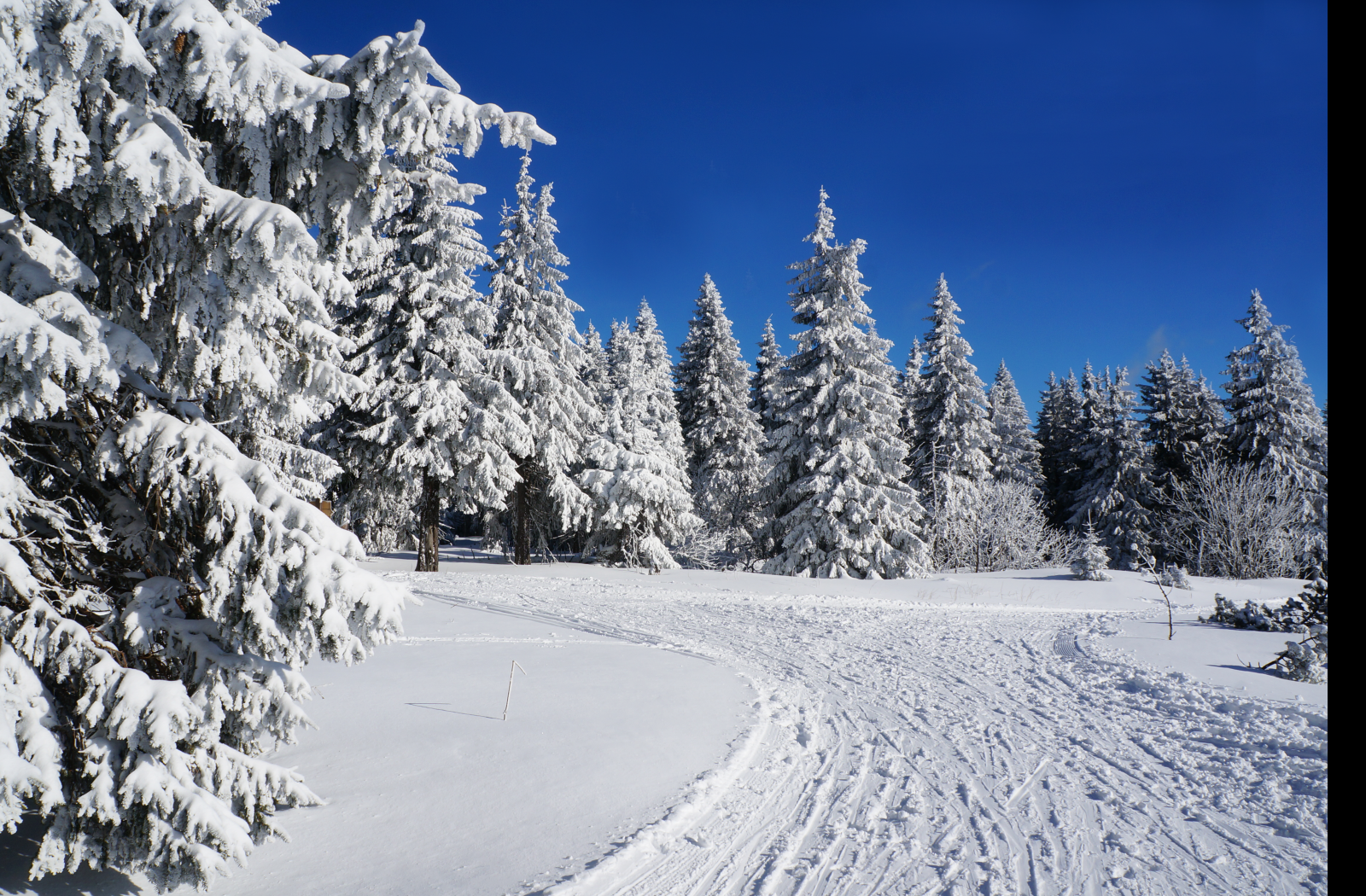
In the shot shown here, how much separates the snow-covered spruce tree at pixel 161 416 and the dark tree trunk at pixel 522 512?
1762 cm

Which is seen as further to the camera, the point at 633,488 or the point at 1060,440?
the point at 1060,440

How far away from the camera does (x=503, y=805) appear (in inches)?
183

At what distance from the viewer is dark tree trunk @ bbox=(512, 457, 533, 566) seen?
2170cm

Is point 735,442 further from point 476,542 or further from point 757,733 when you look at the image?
point 757,733

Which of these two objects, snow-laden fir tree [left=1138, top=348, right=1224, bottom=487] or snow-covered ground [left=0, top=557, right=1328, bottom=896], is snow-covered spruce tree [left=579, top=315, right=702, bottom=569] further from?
snow-laden fir tree [left=1138, top=348, right=1224, bottom=487]

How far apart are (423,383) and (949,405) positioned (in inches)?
894

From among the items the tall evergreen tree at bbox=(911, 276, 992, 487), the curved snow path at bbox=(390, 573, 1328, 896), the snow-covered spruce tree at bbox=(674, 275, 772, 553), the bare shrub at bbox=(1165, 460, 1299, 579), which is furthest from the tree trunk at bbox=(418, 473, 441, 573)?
the bare shrub at bbox=(1165, 460, 1299, 579)

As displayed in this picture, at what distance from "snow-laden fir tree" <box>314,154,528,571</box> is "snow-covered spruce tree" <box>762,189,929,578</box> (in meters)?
8.88

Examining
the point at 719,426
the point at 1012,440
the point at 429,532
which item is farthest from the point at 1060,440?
the point at 429,532

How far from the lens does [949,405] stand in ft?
101

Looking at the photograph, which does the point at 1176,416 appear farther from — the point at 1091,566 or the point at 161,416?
the point at 161,416

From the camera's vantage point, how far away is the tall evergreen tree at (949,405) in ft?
100

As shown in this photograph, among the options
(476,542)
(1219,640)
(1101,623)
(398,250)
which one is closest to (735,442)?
(476,542)

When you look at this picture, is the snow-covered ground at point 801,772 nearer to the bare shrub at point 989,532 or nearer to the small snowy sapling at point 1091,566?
the small snowy sapling at point 1091,566
